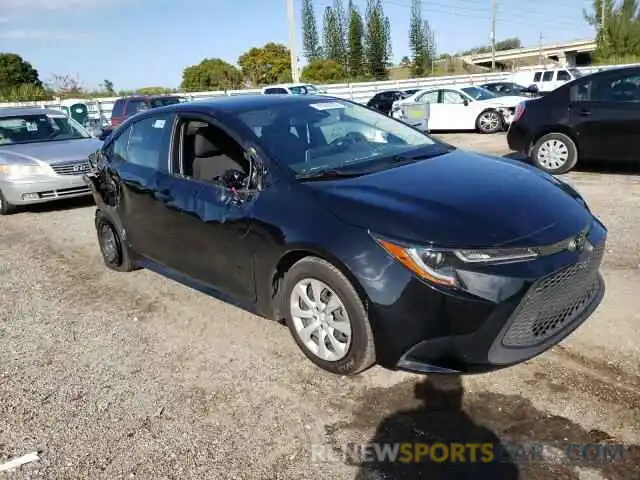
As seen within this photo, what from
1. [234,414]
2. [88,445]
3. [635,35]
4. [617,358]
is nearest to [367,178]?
[234,414]

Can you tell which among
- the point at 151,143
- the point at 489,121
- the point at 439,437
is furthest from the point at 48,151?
the point at 489,121

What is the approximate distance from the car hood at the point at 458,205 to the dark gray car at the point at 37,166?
6.16 m

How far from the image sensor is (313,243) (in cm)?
312

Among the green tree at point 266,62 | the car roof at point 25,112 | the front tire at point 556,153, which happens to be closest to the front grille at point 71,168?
the car roof at point 25,112

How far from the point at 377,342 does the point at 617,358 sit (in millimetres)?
1465

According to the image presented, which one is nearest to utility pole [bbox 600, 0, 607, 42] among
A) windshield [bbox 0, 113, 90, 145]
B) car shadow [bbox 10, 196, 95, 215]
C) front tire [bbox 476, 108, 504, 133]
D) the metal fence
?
the metal fence

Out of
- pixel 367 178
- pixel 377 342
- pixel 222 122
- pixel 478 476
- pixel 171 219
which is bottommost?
pixel 478 476

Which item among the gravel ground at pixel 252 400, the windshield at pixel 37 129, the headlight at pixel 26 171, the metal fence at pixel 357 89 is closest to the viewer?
the gravel ground at pixel 252 400

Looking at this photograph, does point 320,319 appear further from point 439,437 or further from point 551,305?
point 551,305

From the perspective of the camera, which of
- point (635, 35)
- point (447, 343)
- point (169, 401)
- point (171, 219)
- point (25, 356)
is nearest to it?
point (447, 343)

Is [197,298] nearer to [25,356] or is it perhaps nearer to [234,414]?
[25,356]

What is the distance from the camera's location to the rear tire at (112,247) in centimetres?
521

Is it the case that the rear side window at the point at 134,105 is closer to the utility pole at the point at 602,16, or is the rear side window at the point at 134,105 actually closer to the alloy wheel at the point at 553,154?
the alloy wheel at the point at 553,154

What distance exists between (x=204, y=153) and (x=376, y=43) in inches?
2598
